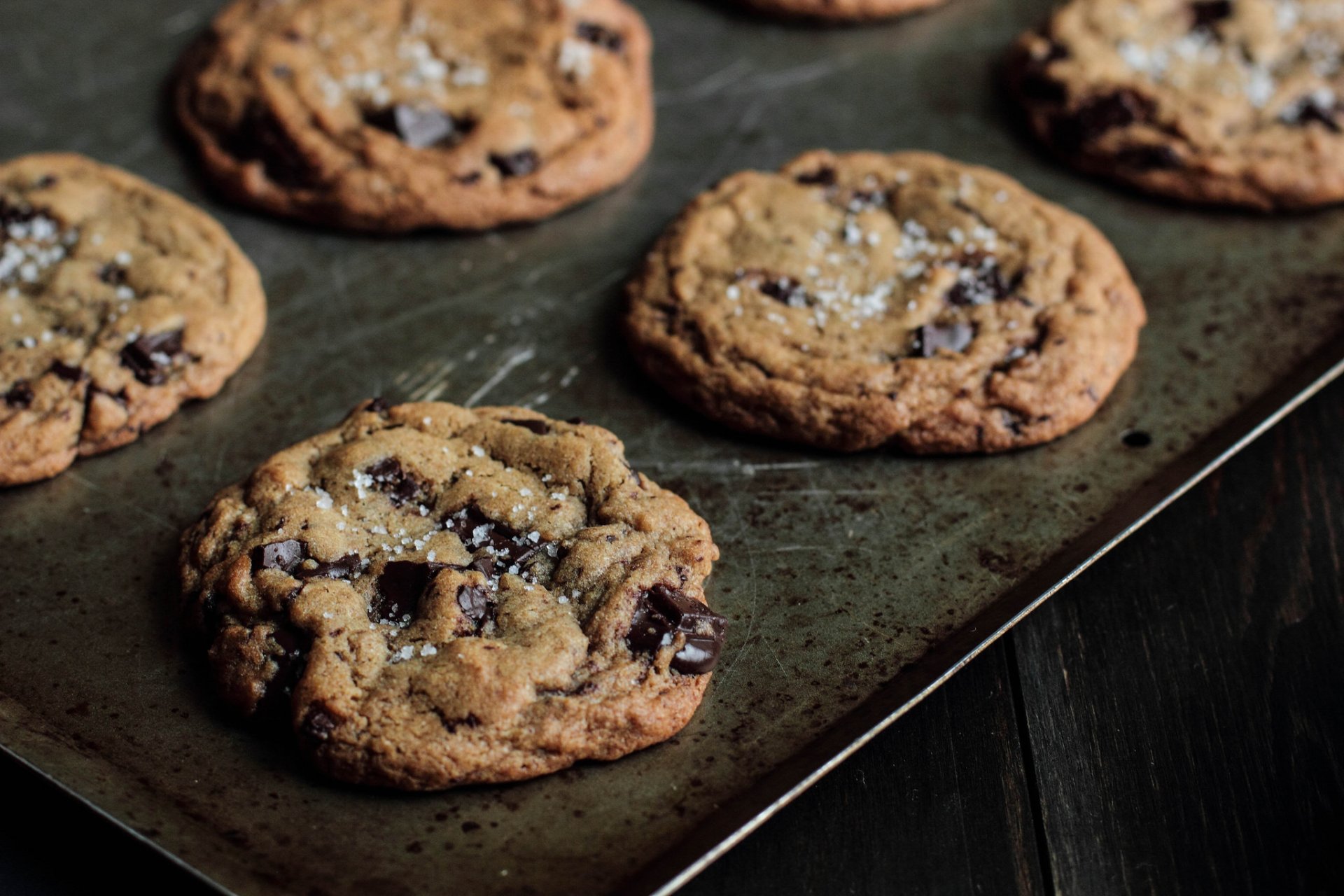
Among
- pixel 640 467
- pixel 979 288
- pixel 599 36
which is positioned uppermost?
pixel 599 36

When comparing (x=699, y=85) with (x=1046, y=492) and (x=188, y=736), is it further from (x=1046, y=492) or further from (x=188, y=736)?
(x=188, y=736)

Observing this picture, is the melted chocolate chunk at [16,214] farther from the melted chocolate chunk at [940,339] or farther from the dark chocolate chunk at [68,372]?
the melted chocolate chunk at [940,339]

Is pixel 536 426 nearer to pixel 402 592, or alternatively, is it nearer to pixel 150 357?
pixel 402 592

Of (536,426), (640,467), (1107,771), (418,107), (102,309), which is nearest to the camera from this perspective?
(1107,771)

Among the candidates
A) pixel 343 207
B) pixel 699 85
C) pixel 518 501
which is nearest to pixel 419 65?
pixel 343 207

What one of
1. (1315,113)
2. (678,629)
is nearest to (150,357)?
(678,629)

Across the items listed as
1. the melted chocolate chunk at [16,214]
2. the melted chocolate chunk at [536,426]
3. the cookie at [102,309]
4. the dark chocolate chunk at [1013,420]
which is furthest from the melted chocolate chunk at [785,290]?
the melted chocolate chunk at [16,214]
